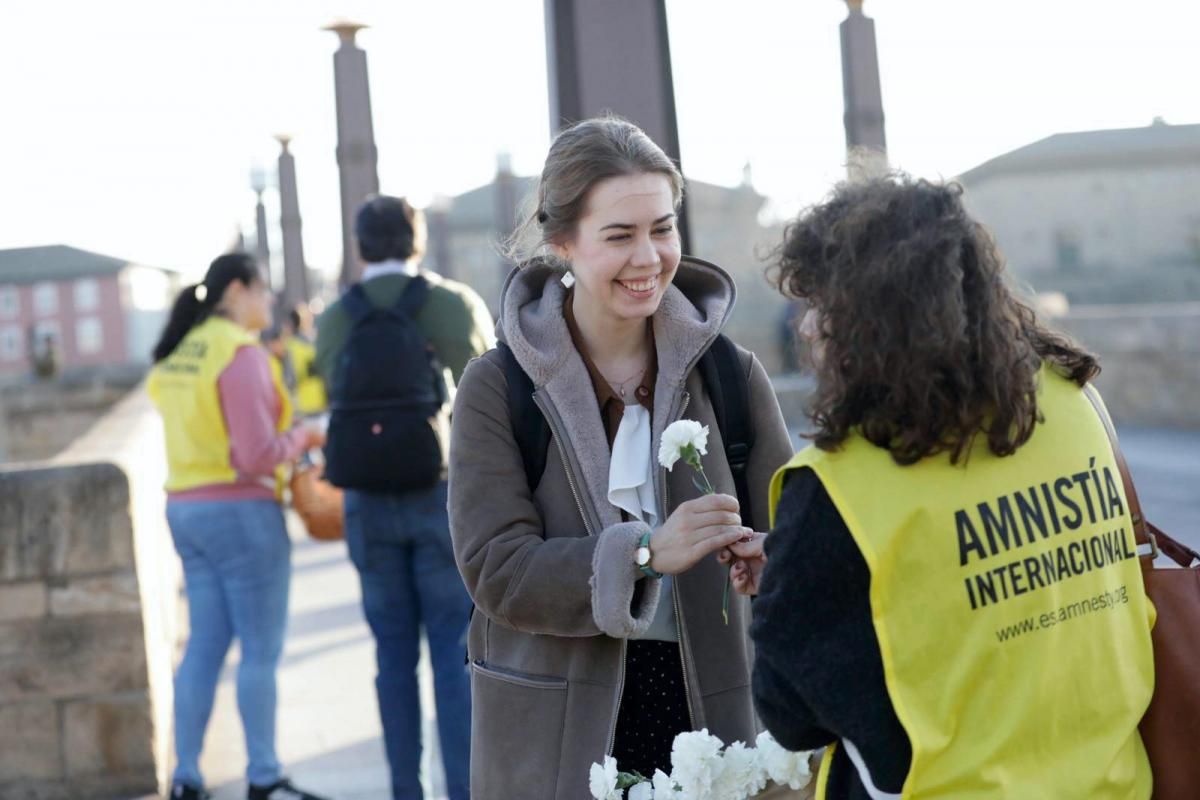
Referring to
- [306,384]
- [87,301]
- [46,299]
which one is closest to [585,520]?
[306,384]

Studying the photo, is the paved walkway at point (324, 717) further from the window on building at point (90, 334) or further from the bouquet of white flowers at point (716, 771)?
the window on building at point (90, 334)

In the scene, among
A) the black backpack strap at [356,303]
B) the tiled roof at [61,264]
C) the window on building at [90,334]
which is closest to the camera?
the black backpack strap at [356,303]

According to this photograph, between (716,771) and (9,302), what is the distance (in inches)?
4114

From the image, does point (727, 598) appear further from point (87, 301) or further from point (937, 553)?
point (87, 301)

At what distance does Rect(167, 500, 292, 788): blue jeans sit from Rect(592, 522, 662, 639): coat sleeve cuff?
2941 millimetres

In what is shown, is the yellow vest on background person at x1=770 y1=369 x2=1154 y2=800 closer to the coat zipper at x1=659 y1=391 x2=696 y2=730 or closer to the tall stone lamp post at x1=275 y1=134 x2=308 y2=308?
the coat zipper at x1=659 y1=391 x2=696 y2=730

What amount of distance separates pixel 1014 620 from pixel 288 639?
6.81 m

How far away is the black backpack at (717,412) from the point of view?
2518 millimetres

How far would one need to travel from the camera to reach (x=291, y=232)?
18.6 metres

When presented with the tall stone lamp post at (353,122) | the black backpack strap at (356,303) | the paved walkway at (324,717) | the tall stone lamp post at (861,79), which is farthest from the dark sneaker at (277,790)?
the tall stone lamp post at (861,79)

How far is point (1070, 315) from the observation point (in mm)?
16562

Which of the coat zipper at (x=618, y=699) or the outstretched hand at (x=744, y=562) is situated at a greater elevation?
the outstretched hand at (x=744, y=562)

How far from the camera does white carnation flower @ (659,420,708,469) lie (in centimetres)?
226

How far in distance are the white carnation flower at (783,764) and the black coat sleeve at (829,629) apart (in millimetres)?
438
